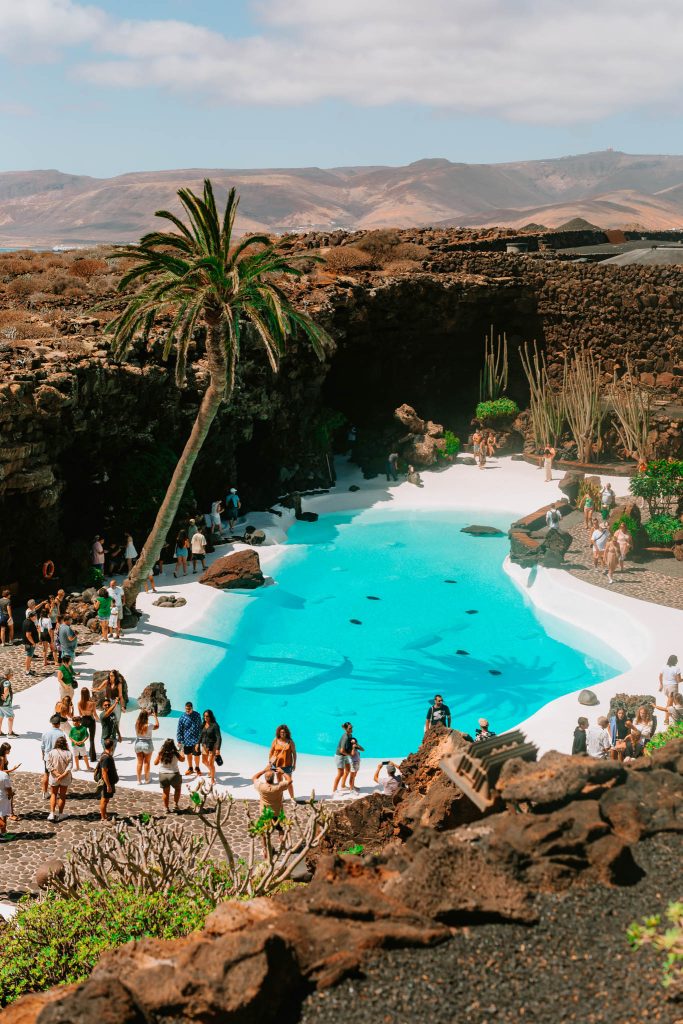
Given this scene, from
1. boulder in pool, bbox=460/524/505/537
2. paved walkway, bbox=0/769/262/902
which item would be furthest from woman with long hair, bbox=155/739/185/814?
boulder in pool, bbox=460/524/505/537

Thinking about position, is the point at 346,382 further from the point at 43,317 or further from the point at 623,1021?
the point at 623,1021

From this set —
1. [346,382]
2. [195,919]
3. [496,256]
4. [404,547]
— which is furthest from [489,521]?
[195,919]

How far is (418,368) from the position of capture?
37.2 metres

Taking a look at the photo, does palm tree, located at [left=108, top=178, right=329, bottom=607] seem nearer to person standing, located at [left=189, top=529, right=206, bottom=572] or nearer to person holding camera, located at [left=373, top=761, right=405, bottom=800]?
person standing, located at [left=189, top=529, right=206, bottom=572]

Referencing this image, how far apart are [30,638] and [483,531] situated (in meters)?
13.8

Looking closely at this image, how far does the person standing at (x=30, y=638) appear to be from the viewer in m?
18.7

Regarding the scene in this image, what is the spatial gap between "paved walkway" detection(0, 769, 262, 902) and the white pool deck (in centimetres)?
52

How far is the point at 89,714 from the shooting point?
1628cm

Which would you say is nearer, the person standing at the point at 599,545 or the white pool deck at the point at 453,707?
the white pool deck at the point at 453,707

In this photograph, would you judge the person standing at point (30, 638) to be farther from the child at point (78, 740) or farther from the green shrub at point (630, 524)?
the green shrub at point (630, 524)

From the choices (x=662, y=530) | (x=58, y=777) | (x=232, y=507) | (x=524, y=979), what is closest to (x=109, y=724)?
(x=58, y=777)

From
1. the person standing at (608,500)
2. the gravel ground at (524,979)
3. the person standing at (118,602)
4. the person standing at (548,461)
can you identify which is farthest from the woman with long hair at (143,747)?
the person standing at (548,461)

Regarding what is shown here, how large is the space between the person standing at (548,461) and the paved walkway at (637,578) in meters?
6.09

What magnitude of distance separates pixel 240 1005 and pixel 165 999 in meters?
0.56
